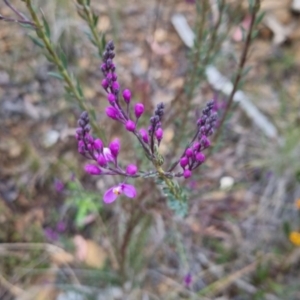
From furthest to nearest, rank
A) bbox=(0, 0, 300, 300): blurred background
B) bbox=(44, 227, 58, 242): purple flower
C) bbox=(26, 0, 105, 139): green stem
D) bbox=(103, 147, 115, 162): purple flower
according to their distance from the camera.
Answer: bbox=(44, 227, 58, 242): purple flower → bbox=(0, 0, 300, 300): blurred background → bbox=(26, 0, 105, 139): green stem → bbox=(103, 147, 115, 162): purple flower

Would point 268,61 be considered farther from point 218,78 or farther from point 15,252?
point 15,252

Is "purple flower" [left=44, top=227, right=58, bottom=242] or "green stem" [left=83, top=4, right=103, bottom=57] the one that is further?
"purple flower" [left=44, top=227, right=58, bottom=242]

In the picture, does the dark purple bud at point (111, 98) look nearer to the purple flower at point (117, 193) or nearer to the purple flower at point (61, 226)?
the purple flower at point (117, 193)

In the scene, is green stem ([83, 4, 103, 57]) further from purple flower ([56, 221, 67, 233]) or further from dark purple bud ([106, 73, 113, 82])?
purple flower ([56, 221, 67, 233])

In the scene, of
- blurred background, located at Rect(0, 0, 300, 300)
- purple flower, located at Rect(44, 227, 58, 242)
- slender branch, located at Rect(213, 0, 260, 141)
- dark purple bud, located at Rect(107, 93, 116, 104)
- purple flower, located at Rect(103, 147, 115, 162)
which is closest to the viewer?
dark purple bud, located at Rect(107, 93, 116, 104)

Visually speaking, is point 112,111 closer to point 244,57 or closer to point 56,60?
point 56,60

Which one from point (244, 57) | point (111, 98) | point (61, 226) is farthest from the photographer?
point (61, 226)

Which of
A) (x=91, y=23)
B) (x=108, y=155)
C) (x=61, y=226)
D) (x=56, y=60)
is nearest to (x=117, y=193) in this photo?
(x=108, y=155)

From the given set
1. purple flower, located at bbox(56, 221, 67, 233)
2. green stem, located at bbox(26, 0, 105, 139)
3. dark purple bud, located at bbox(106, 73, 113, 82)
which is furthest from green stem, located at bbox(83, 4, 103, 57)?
purple flower, located at bbox(56, 221, 67, 233)
